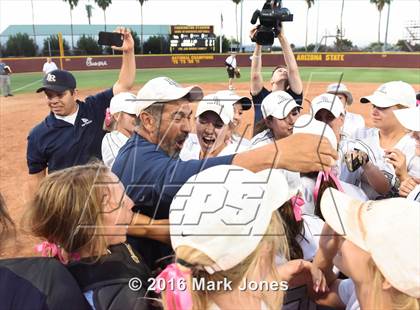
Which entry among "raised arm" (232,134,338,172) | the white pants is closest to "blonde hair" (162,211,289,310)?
"raised arm" (232,134,338,172)

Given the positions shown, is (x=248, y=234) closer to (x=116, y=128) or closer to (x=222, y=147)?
(x=222, y=147)

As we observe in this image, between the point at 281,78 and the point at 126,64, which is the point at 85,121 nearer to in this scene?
the point at 126,64

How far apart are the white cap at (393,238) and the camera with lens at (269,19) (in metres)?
2.96

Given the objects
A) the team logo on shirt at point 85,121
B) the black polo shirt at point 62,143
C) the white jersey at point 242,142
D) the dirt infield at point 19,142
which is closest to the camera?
the white jersey at point 242,142

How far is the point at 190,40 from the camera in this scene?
41594 mm

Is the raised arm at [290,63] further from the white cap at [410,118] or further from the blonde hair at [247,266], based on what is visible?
the blonde hair at [247,266]

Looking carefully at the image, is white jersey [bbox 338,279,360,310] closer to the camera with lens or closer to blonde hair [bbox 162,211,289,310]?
blonde hair [bbox 162,211,289,310]

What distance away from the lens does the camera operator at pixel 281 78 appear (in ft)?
13.9

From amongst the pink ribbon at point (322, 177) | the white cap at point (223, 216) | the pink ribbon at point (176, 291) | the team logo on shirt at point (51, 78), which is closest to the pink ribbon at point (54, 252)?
the pink ribbon at point (176, 291)

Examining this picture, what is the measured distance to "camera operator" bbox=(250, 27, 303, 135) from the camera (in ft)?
13.9

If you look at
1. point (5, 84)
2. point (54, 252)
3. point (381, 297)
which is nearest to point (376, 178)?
point (381, 297)

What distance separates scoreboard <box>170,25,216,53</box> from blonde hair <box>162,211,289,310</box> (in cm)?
4094

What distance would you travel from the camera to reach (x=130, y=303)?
5.45ft

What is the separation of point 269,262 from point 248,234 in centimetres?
27
